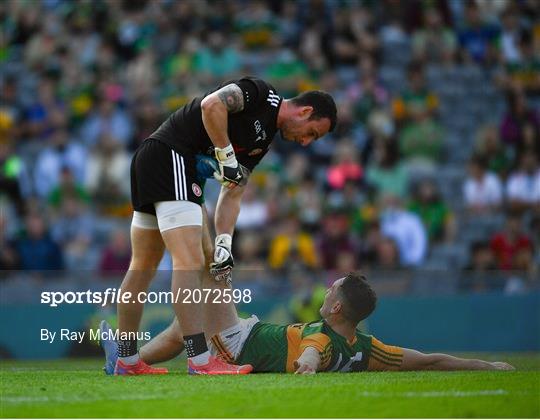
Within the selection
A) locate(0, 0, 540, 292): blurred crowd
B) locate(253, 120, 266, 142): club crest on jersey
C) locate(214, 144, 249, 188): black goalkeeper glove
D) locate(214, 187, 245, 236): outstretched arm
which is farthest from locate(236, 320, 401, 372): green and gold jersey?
locate(0, 0, 540, 292): blurred crowd

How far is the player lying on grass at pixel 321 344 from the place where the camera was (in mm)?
9094

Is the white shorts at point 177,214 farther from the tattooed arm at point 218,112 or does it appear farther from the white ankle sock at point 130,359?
the white ankle sock at point 130,359

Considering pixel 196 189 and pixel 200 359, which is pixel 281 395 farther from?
pixel 196 189

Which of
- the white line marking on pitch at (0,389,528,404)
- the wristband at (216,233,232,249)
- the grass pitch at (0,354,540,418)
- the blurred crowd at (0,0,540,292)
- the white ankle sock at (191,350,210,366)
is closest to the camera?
the grass pitch at (0,354,540,418)

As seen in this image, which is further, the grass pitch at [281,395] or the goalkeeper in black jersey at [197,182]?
the goalkeeper in black jersey at [197,182]

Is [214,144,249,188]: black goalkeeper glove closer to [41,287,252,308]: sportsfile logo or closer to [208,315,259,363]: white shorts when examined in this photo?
[41,287,252,308]: sportsfile logo

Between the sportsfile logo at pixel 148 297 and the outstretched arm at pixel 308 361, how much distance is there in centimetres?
77

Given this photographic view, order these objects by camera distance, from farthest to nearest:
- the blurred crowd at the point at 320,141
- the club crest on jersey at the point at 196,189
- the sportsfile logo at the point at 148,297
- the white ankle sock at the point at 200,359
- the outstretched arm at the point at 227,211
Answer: the blurred crowd at the point at 320,141 < the outstretched arm at the point at 227,211 < the club crest on jersey at the point at 196,189 < the white ankle sock at the point at 200,359 < the sportsfile logo at the point at 148,297

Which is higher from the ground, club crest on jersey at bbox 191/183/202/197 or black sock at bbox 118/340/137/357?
club crest on jersey at bbox 191/183/202/197

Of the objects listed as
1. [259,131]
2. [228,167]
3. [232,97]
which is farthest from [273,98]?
[228,167]

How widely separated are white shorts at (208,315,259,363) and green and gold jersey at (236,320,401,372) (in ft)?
0.12

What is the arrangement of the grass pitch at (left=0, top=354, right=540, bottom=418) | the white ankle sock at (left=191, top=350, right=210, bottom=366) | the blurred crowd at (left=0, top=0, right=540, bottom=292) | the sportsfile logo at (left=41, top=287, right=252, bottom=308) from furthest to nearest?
the blurred crowd at (left=0, top=0, right=540, bottom=292), the white ankle sock at (left=191, top=350, right=210, bottom=366), the sportsfile logo at (left=41, top=287, right=252, bottom=308), the grass pitch at (left=0, top=354, right=540, bottom=418)

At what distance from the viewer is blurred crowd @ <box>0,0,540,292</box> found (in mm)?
16578

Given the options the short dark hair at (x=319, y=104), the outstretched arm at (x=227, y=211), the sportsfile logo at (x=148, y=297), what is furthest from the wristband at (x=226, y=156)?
the sportsfile logo at (x=148, y=297)
